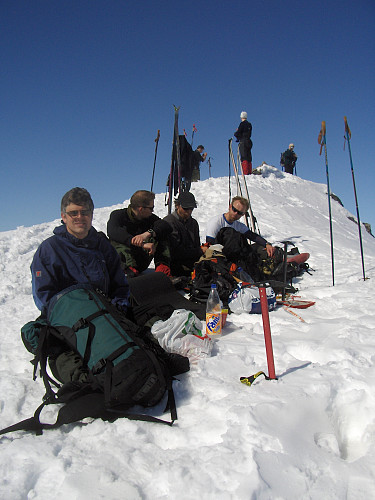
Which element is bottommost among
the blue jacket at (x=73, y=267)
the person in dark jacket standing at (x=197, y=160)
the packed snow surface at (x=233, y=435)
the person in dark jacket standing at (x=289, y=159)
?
the packed snow surface at (x=233, y=435)

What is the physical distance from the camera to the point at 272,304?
398cm

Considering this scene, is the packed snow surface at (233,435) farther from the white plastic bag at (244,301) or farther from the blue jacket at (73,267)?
the blue jacket at (73,267)

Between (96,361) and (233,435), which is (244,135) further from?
(233,435)

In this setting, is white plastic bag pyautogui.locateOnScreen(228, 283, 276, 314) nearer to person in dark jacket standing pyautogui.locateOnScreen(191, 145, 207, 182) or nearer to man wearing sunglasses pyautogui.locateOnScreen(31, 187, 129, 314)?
man wearing sunglasses pyautogui.locateOnScreen(31, 187, 129, 314)

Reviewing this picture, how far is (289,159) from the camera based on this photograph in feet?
71.7

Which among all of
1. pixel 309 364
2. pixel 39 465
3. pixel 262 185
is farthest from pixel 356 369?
pixel 262 185

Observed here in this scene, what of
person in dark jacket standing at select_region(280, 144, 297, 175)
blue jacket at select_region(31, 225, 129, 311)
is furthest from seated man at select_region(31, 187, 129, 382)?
person in dark jacket standing at select_region(280, 144, 297, 175)

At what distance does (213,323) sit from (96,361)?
1.35 meters

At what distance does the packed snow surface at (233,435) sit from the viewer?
4.50 ft

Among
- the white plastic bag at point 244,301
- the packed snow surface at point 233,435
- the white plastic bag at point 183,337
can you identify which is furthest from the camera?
the white plastic bag at point 244,301

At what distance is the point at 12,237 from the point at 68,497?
22.0 ft

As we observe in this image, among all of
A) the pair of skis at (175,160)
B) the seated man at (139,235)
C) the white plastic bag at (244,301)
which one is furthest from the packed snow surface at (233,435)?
the pair of skis at (175,160)

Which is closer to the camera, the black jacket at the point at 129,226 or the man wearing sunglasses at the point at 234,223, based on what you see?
the black jacket at the point at 129,226

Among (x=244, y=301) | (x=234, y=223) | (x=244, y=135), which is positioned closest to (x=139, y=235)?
(x=244, y=301)
